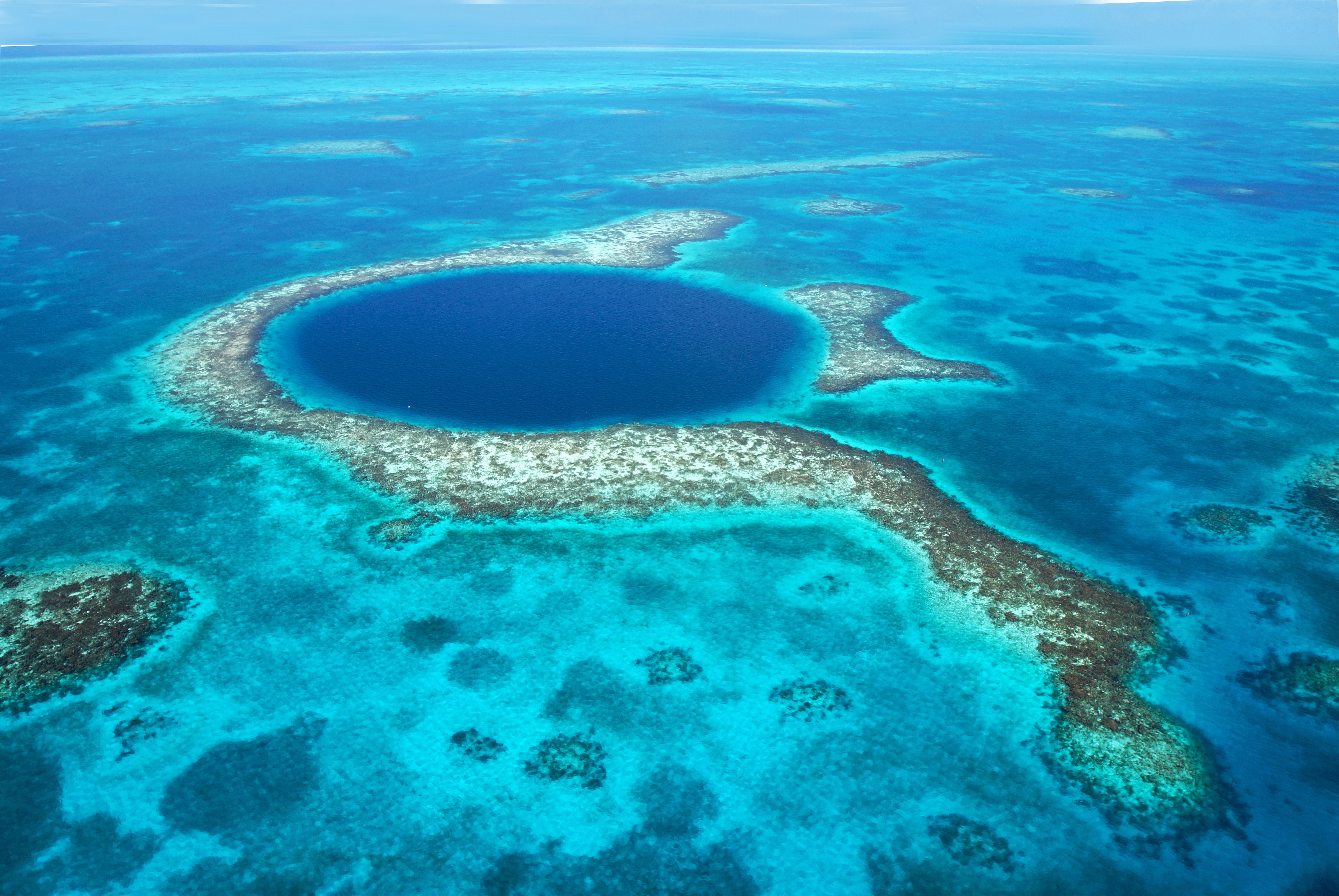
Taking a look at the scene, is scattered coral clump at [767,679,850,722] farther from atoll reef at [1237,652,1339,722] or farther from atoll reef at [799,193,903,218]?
atoll reef at [799,193,903,218]

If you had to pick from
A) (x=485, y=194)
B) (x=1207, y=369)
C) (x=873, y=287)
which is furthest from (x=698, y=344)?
(x=485, y=194)

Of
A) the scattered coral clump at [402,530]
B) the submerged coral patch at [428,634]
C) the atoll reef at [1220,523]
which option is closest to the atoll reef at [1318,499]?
the atoll reef at [1220,523]

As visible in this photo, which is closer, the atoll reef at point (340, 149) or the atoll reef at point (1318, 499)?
the atoll reef at point (1318, 499)

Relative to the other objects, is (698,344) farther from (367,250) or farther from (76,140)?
(76,140)

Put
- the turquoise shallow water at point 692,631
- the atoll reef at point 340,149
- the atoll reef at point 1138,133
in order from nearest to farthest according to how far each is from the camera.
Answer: the turquoise shallow water at point 692,631 → the atoll reef at point 340,149 → the atoll reef at point 1138,133

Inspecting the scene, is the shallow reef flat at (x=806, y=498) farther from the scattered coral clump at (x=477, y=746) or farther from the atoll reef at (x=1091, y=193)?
the atoll reef at (x=1091, y=193)

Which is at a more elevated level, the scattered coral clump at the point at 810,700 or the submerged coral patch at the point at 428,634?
the submerged coral patch at the point at 428,634

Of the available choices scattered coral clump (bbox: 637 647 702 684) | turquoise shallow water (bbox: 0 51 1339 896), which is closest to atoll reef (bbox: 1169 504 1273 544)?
turquoise shallow water (bbox: 0 51 1339 896)
